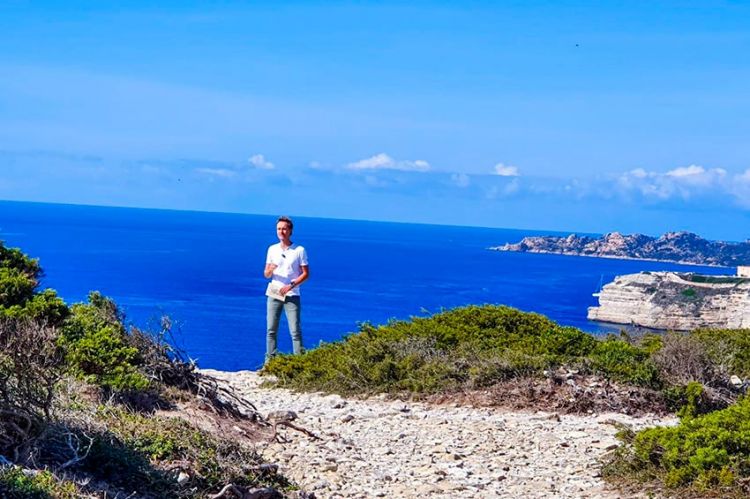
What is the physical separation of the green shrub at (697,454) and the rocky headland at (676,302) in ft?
240

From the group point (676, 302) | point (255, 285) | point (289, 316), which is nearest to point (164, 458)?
point (289, 316)

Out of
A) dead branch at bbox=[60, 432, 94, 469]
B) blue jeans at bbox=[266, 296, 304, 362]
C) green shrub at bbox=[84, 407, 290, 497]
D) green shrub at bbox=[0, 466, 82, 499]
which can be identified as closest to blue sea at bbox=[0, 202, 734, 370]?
blue jeans at bbox=[266, 296, 304, 362]

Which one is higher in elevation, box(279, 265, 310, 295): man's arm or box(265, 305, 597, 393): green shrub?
box(279, 265, 310, 295): man's arm

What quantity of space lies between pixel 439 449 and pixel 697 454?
2629mm

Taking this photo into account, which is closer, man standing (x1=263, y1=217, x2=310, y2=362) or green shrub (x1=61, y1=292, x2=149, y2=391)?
green shrub (x1=61, y1=292, x2=149, y2=391)

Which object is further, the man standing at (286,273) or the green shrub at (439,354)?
the man standing at (286,273)

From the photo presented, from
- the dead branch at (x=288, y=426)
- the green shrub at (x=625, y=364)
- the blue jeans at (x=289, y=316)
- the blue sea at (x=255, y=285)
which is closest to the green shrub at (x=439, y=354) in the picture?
the blue jeans at (x=289, y=316)

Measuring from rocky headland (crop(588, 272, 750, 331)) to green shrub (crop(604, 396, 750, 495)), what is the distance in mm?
73099

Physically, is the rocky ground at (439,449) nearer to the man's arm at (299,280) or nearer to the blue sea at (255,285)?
the man's arm at (299,280)

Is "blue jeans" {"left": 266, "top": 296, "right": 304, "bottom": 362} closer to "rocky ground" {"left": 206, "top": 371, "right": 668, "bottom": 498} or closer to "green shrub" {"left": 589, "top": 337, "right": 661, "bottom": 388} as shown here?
"rocky ground" {"left": 206, "top": 371, "right": 668, "bottom": 498}

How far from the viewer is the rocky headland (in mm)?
81000

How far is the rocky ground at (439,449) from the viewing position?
25.6ft

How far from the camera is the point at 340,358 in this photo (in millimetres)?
13172

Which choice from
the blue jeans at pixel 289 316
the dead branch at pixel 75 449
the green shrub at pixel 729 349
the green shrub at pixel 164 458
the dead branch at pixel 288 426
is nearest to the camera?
the dead branch at pixel 75 449
